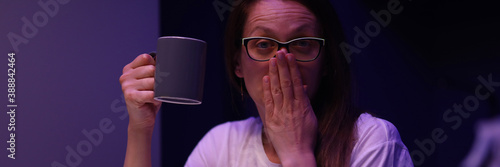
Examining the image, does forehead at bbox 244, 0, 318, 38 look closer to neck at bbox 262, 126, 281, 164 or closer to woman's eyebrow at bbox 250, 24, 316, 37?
woman's eyebrow at bbox 250, 24, 316, 37

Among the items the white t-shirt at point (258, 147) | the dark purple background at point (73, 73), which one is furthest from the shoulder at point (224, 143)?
the dark purple background at point (73, 73)

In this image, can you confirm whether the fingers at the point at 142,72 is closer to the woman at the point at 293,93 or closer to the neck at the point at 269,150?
the woman at the point at 293,93

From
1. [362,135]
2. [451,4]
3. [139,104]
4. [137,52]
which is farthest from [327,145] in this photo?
[451,4]

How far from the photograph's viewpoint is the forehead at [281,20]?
980 millimetres

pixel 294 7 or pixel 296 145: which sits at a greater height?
pixel 294 7

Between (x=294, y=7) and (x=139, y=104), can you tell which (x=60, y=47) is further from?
(x=294, y=7)

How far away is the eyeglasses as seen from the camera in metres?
0.96

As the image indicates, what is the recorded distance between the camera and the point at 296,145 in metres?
0.89

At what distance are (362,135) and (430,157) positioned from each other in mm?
1292

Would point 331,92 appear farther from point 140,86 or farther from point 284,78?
point 140,86

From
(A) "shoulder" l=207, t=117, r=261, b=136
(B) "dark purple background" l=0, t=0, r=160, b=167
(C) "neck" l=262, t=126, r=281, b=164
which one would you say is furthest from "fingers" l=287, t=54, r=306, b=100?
(B) "dark purple background" l=0, t=0, r=160, b=167

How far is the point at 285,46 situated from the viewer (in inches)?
37.6

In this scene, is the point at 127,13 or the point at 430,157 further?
the point at 430,157

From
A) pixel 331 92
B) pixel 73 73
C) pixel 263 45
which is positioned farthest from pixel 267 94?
pixel 73 73
